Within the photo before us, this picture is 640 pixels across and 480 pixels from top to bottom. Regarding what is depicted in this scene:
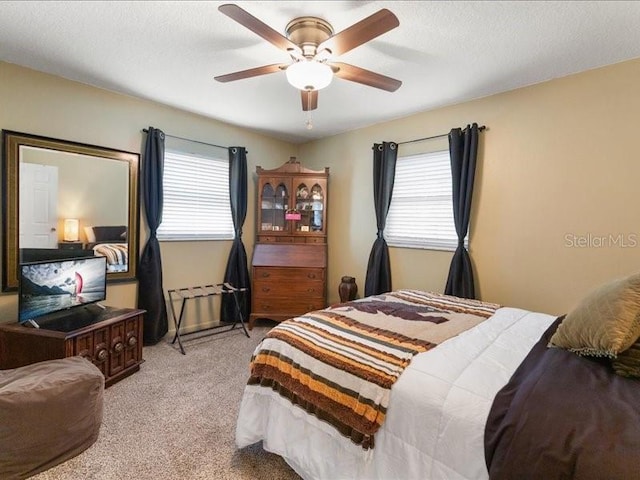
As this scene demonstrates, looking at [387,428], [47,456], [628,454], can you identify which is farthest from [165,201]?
[628,454]

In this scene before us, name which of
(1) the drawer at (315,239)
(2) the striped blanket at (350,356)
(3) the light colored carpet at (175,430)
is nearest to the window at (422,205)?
(1) the drawer at (315,239)

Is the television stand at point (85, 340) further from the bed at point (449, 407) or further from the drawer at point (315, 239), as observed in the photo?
the drawer at point (315, 239)

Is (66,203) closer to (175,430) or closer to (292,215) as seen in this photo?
(175,430)

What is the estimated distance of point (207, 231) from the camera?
3.84 m

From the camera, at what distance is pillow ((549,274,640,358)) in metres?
1.18

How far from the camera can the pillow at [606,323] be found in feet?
3.86

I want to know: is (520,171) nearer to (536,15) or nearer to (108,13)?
(536,15)

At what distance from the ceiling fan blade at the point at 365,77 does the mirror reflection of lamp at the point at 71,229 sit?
99.8 inches

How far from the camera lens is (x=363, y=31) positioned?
1.57m

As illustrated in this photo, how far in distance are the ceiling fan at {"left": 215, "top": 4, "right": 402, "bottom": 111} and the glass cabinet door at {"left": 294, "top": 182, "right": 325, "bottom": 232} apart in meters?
1.95

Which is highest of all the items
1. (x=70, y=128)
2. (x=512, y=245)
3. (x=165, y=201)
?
(x=70, y=128)

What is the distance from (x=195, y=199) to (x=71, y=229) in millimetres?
1242

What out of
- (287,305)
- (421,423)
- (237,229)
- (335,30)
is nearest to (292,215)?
(237,229)

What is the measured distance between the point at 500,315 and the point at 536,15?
5.71 feet
